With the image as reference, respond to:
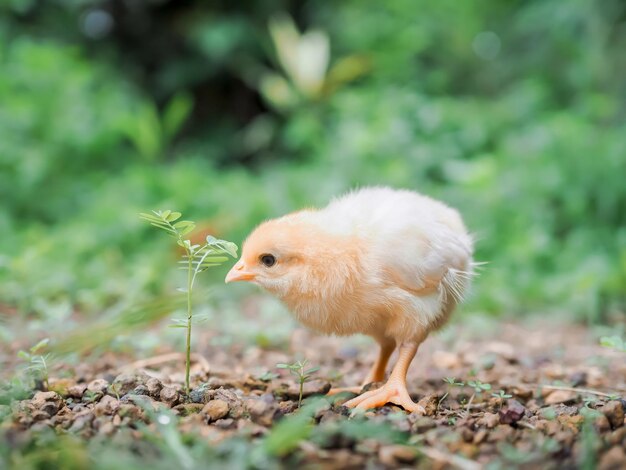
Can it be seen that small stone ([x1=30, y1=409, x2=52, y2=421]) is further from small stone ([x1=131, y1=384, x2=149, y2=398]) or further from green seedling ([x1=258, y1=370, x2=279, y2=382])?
green seedling ([x1=258, y1=370, x2=279, y2=382])

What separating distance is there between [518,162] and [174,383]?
4778 mm

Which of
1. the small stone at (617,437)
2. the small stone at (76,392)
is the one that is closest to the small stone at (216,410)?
the small stone at (76,392)

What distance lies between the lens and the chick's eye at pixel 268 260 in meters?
2.57

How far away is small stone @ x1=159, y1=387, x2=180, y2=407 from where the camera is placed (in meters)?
2.23

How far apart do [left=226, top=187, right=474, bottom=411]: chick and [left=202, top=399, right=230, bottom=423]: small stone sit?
1.66 feet

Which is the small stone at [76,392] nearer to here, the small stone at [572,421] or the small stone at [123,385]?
the small stone at [123,385]

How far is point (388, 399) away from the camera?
239 centimetres

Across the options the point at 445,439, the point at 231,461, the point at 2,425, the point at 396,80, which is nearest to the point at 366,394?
the point at 445,439

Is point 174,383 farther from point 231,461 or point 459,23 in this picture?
point 459,23

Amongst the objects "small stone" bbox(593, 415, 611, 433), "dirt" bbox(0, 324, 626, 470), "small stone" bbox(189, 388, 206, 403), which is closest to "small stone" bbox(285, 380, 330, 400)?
"dirt" bbox(0, 324, 626, 470)

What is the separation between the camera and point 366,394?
8.07ft

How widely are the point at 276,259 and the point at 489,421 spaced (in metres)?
0.98

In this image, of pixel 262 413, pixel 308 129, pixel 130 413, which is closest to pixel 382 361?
pixel 262 413

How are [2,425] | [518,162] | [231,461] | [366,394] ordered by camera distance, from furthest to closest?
[518,162] → [366,394] → [2,425] → [231,461]
